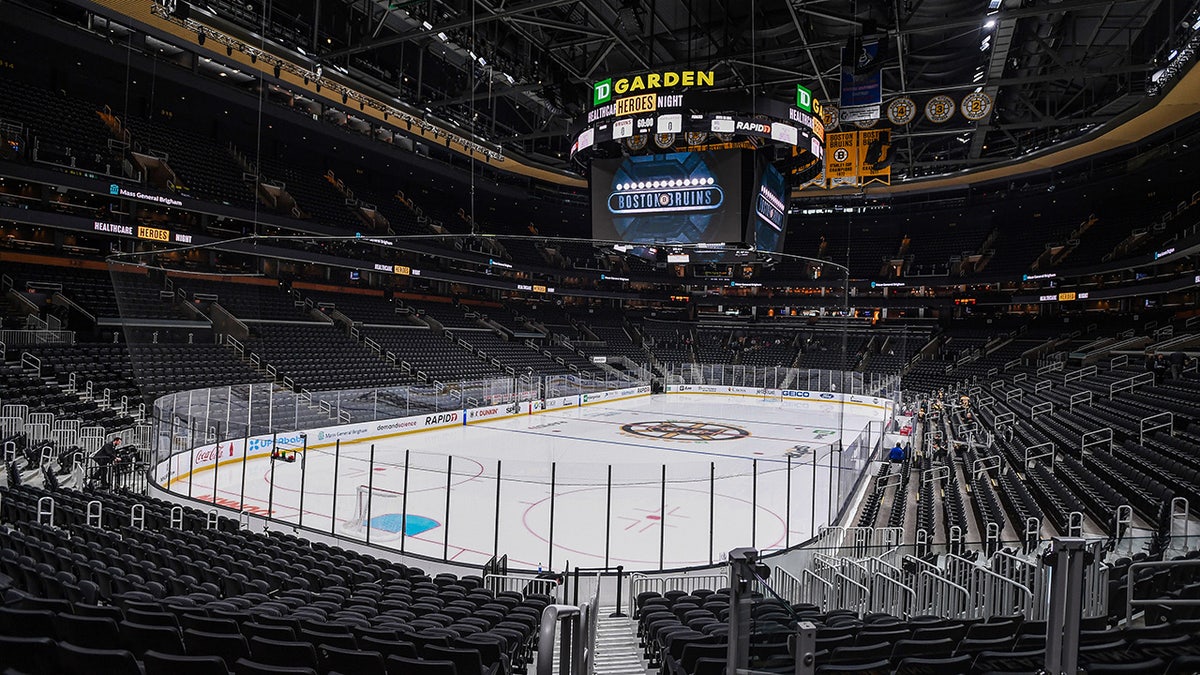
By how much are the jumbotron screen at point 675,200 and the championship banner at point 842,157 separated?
396 cm

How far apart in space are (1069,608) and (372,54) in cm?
3025

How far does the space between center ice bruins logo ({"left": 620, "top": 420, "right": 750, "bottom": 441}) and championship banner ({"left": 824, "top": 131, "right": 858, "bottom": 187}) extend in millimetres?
10178

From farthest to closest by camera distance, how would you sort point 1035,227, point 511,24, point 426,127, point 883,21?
point 1035,227, point 426,127, point 511,24, point 883,21

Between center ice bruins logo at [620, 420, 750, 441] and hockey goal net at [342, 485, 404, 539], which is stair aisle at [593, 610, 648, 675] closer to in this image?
hockey goal net at [342, 485, 404, 539]

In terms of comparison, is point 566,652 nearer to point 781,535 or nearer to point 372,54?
point 781,535

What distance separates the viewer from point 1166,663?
303 cm

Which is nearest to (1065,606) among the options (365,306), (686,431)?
(686,431)

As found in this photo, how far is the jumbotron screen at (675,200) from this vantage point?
16.9 m

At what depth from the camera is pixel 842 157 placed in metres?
19.3

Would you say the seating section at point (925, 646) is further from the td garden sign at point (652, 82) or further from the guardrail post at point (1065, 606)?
the td garden sign at point (652, 82)

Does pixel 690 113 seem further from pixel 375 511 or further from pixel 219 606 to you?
pixel 219 606

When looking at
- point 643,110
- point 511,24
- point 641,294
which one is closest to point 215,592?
point 643,110

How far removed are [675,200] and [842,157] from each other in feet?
19.0

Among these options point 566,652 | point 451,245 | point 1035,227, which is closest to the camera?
point 566,652
